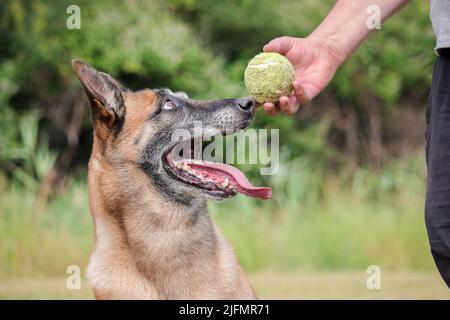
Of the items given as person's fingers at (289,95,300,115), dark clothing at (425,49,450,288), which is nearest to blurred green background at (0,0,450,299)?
person's fingers at (289,95,300,115)

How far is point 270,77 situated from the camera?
12.6 feet

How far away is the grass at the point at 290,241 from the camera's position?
9281 mm

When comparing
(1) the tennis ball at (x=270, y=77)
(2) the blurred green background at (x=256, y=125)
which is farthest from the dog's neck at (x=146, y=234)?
(2) the blurred green background at (x=256, y=125)

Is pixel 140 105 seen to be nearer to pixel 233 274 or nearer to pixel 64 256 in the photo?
pixel 233 274

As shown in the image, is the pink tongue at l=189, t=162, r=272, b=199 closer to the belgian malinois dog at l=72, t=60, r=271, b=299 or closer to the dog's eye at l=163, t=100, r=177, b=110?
the belgian malinois dog at l=72, t=60, r=271, b=299

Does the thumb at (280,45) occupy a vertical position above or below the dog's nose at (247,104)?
above

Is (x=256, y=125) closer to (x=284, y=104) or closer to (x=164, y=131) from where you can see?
(x=164, y=131)

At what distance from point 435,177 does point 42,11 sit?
10.2m

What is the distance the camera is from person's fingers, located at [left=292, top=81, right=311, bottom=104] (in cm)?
380

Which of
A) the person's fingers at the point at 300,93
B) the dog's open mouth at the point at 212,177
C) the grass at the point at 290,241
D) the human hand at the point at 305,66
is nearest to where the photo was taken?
the person's fingers at the point at 300,93

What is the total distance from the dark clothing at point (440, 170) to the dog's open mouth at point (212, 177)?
1262mm

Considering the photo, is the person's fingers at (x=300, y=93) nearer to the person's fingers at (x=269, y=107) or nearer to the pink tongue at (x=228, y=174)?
the person's fingers at (x=269, y=107)

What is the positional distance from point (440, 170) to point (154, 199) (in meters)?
1.80
